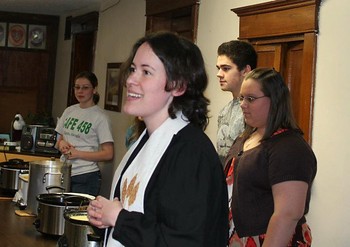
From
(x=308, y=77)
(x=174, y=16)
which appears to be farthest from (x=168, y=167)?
(x=174, y=16)

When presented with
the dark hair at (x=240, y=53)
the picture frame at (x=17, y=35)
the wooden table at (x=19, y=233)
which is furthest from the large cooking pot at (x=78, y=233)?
the picture frame at (x=17, y=35)

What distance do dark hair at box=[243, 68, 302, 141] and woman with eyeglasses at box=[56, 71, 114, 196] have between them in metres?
1.78

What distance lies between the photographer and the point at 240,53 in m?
2.73

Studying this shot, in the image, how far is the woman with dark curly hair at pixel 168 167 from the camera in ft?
4.39

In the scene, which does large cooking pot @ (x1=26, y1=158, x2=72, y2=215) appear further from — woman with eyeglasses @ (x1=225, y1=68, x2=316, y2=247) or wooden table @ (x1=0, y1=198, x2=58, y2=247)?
woman with eyeglasses @ (x1=225, y1=68, x2=316, y2=247)

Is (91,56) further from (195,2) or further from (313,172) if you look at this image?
(313,172)

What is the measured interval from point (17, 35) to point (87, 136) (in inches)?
173

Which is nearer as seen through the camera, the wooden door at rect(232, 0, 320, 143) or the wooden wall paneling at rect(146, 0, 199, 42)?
the wooden door at rect(232, 0, 320, 143)

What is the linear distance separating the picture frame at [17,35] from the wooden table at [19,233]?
4.99m

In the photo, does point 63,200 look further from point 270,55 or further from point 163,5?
point 163,5

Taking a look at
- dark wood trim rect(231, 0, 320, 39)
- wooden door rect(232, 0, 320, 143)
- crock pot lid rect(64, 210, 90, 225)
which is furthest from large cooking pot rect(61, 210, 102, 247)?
dark wood trim rect(231, 0, 320, 39)

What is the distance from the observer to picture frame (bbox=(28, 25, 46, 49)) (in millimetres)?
7891

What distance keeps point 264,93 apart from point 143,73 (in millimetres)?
869

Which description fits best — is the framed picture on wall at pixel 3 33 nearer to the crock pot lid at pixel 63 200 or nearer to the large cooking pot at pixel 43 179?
the large cooking pot at pixel 43 179
